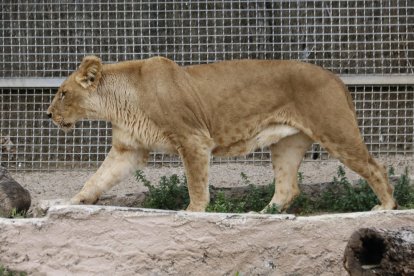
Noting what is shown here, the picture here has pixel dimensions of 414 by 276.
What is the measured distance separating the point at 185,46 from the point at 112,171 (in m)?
2.77

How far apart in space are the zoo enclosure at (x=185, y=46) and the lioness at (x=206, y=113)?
7.05ft

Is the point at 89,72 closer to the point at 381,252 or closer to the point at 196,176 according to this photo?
the point at 196,176

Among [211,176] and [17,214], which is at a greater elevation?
[211,176]

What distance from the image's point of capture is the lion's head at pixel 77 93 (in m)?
8.34

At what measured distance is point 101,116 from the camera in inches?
333

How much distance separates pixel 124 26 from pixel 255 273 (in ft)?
14.3

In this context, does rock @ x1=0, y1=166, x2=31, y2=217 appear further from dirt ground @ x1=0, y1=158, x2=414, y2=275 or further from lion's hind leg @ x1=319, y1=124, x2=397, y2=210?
lion's hind leg @ x1=319, y1=124, x2=397, y2=210

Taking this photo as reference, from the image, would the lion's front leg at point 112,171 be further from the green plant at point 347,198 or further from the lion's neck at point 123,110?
the green plant at point 347,198

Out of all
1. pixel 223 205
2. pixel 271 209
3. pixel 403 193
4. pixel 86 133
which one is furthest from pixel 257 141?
pixel 86 133

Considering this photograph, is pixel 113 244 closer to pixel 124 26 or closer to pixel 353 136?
pixel 353 136

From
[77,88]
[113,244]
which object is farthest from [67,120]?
[113,244]

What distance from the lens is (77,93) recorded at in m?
8.41

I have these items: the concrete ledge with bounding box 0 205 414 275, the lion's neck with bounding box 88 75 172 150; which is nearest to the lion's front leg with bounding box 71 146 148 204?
the lion's neck with bounding box 88 75 172 150

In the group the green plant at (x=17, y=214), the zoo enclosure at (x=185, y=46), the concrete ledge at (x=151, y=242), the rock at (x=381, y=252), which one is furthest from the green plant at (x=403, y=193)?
the green plant at (x=17, y=214)
